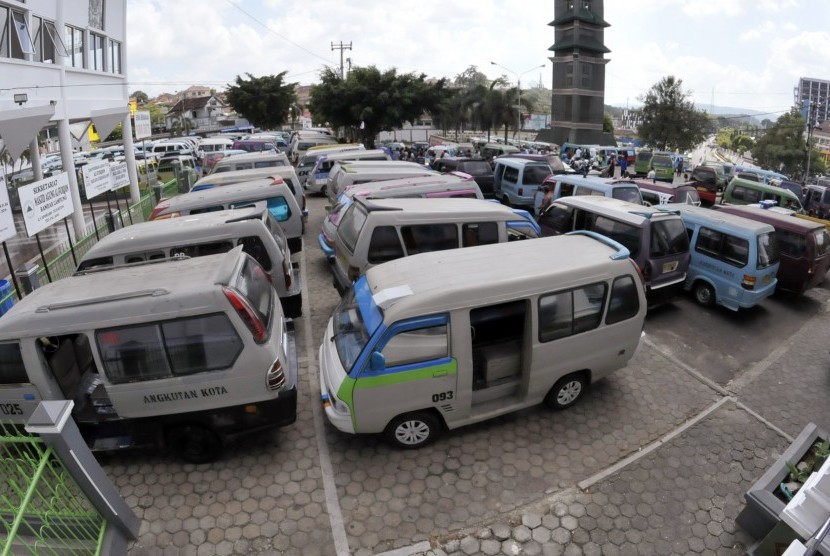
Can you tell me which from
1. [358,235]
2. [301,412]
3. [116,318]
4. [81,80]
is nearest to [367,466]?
[301,412]

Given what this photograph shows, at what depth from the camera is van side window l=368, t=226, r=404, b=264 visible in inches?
308

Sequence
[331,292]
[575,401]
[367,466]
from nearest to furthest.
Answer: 1. [367,466]
2. [575,401]
3. [331,292]

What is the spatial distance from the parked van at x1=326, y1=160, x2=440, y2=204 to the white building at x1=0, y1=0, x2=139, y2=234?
299 inches

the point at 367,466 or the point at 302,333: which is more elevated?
the point at 302,333

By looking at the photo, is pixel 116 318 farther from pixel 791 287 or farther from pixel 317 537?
pixel 791 287

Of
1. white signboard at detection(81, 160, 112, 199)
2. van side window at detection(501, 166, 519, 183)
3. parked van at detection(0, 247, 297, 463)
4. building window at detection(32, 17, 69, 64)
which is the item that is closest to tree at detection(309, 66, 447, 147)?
van side window at detection(501, 166, 519, 183)

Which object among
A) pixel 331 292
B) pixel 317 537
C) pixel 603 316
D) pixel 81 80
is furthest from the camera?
pixel 81 80

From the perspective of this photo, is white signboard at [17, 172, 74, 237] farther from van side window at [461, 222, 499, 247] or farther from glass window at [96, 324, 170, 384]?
van side window at [461, 222, 499, 247]

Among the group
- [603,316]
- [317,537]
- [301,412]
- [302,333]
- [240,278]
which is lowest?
[317,537]

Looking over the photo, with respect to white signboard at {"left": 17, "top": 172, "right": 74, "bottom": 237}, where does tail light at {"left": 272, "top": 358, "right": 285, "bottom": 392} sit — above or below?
below

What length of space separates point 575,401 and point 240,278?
4224 millimetres

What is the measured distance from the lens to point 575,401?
19.9 ft

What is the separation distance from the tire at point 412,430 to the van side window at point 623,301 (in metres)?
2.37

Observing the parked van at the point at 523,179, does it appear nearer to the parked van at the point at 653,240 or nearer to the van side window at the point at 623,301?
the parked van at the point at 653,240
